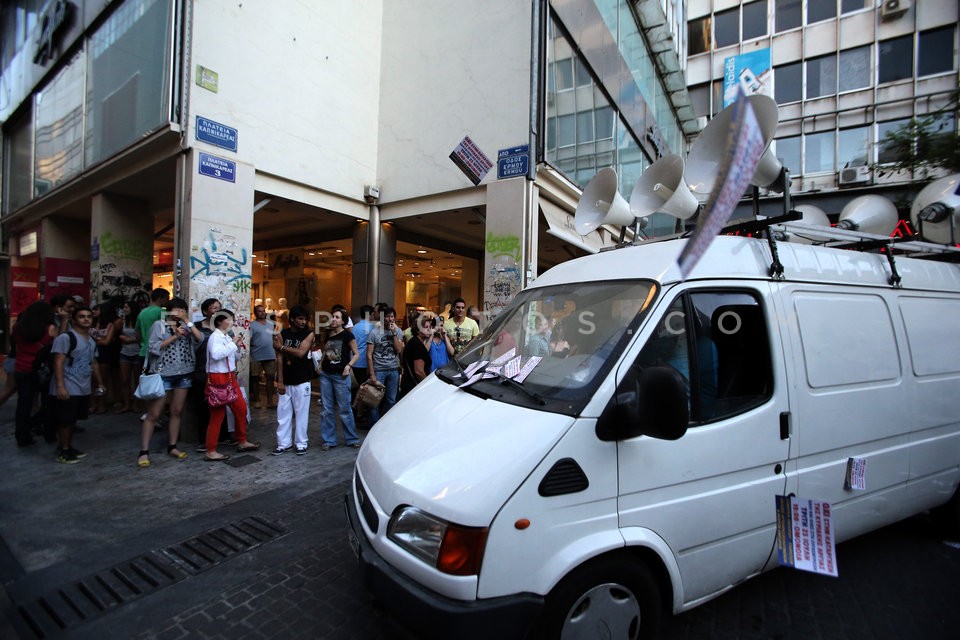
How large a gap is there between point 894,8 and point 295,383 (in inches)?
1086

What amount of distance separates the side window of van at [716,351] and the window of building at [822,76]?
25791 mm

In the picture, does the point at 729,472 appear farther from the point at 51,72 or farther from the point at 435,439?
the point at 51,72

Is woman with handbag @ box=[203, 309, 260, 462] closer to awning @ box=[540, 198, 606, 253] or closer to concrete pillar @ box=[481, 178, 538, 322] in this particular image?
concrete pillar @ box=[481, 178, 538, 322]

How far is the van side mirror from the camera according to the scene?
6.19 ft

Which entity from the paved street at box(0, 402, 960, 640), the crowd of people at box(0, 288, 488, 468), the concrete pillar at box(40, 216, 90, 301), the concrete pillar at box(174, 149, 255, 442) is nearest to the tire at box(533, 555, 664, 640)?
the paved street at box(0, 402, 960, 640)

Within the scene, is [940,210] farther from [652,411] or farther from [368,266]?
[368,266]

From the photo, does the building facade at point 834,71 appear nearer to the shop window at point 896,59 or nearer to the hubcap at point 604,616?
the shop window at point 896,59

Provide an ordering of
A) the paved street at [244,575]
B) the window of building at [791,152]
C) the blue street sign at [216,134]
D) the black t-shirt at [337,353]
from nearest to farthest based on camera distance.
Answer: the paved street at [244,575] → the black t-shirt at [337,353] → the blue street sign at [216,134] → the window of building at [791,152]

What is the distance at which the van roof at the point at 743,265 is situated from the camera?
248cm

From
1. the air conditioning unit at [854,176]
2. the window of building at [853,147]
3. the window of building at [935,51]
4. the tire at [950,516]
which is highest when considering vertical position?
the window of building at [935,51]

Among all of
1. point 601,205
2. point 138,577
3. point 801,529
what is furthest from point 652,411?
point 138,577

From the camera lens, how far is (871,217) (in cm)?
429

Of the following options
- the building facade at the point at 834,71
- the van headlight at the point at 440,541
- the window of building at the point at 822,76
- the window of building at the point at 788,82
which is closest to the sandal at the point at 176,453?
the van headlight at the point at 440,541

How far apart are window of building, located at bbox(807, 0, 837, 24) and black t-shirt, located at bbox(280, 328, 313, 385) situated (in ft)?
89.1
